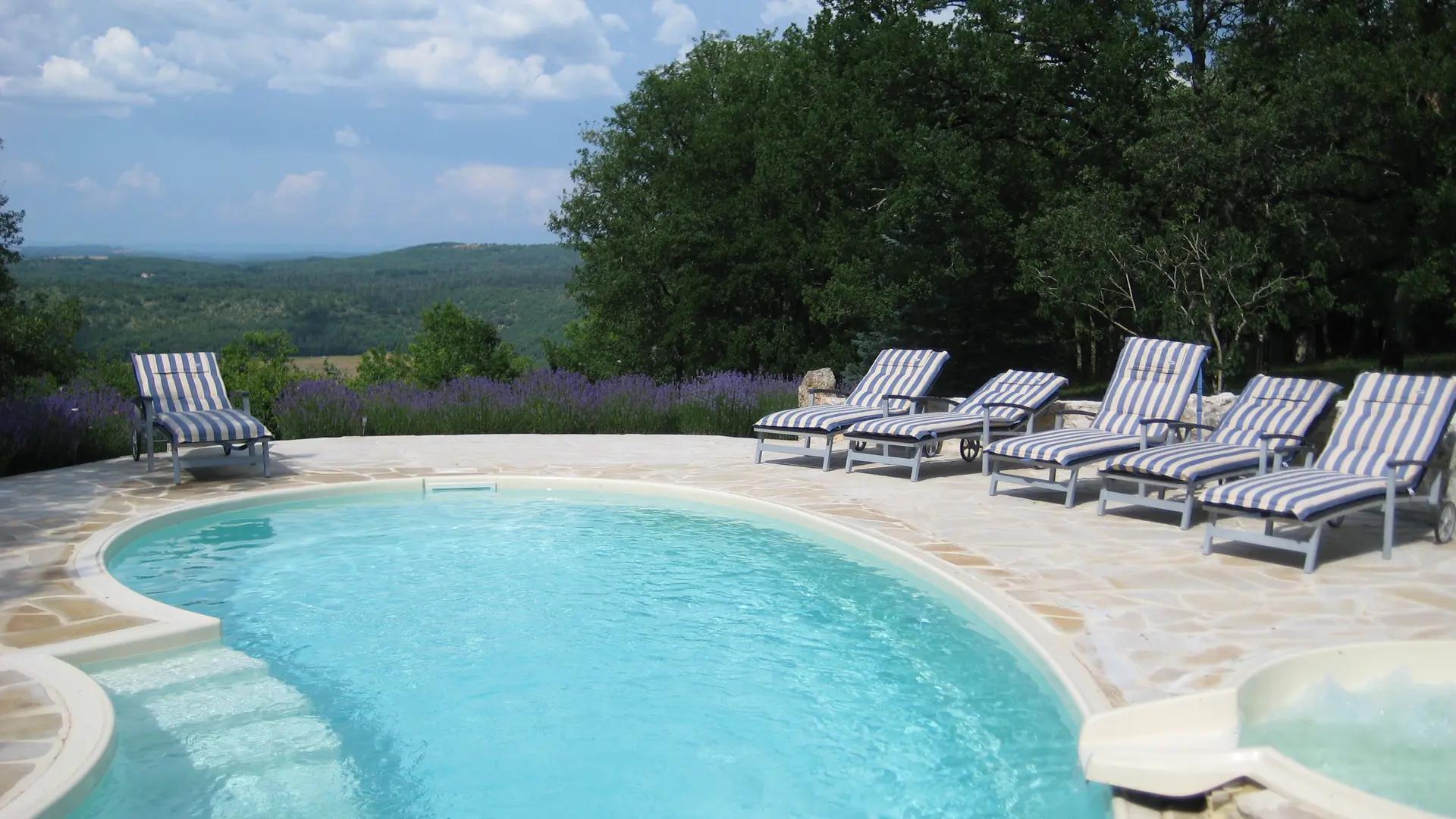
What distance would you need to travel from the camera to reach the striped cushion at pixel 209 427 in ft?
28.5

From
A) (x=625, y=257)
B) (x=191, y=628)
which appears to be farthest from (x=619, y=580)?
(x=625, y=257)

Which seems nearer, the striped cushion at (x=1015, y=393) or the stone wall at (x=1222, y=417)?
the stone wall at (x=1222, y=417)

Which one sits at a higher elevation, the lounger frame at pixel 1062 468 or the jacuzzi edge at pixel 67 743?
the lounger frame at pixel 1062 468

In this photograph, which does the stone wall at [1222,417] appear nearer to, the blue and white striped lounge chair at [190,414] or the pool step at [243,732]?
the pool step at [243,732]

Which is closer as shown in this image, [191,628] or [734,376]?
[191,628]

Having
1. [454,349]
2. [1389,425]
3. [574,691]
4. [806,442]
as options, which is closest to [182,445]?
[806,442]

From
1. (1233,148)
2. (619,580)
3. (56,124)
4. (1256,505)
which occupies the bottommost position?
(619,580)

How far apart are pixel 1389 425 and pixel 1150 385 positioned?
2.00 m

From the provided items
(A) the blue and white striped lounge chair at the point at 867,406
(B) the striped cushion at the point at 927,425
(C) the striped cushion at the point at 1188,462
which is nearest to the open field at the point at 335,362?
(A) the blue and white striped lounge chair at the point at 867,406

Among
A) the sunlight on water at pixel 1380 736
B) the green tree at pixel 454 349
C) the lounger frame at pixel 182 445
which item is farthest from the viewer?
the green tree at pixel 454 349

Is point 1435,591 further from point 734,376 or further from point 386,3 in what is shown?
point 386,3

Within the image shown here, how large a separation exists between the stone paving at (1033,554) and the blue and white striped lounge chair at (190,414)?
0.67 feet

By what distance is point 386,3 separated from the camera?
1792 centimetres

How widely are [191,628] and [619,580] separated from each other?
2.40m
